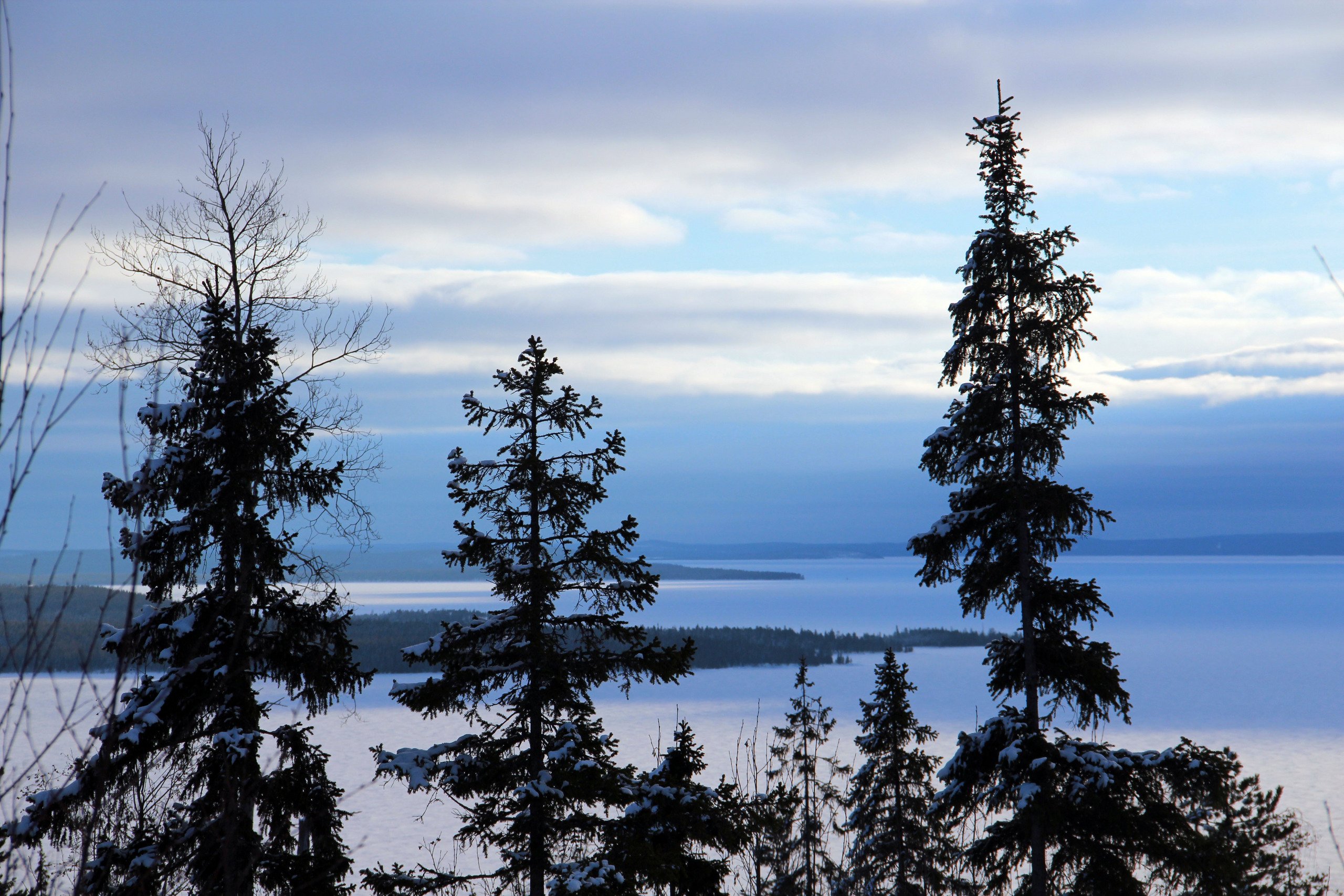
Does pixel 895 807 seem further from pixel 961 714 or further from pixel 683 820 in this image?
pixel 961 714

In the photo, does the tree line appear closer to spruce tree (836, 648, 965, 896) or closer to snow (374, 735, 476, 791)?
snow (374, 735, 476, 791)

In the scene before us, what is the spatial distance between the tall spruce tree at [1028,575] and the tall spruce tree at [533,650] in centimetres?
459

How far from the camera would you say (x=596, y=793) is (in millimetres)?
11852

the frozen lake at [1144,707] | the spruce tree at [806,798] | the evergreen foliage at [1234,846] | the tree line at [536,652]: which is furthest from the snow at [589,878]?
the frozen lake at [1144,707]

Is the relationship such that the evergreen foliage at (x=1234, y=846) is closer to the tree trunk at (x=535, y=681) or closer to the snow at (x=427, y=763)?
the tree trunk at (x=535, y=681)

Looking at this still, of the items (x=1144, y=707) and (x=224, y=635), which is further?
(x=1144, y=707)

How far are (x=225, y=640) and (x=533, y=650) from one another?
3603 mm

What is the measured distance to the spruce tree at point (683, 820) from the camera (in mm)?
14094

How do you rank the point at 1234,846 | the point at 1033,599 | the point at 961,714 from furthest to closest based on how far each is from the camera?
the point at 961,714 < the point at 1234,846 < the point at 1033,599

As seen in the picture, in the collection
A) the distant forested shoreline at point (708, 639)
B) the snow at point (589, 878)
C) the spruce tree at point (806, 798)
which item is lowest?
the distant forested shoreline at point (708, 639)

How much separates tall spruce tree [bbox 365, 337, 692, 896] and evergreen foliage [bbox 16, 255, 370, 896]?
1.06 m

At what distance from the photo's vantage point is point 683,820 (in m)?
15.6

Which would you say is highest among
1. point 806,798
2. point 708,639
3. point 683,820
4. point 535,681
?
point 535,681

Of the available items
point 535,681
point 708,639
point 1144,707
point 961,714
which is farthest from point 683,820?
point 708,639
